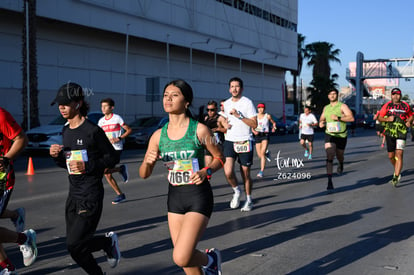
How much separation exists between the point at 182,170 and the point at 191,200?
0.24m

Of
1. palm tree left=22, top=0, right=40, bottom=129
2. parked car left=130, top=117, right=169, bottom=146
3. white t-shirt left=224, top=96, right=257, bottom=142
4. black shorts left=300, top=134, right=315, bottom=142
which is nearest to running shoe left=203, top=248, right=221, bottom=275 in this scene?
white t-shirt left=224, top=96, right=257, bottom=142

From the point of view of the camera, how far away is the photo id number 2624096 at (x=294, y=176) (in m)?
12.5

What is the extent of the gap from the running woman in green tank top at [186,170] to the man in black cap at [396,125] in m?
7.61

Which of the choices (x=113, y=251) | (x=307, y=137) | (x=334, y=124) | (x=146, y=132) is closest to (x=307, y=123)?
(x=307, y=137)

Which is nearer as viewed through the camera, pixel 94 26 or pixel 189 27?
pixel 94 26

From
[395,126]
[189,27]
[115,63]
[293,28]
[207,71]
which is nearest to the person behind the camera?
[395,126]

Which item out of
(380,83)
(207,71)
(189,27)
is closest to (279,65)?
(207,71)

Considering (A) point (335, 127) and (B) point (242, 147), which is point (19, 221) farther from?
(A) point (335, 127)

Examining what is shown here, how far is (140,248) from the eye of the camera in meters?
5.82

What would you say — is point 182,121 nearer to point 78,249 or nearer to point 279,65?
point 78,249

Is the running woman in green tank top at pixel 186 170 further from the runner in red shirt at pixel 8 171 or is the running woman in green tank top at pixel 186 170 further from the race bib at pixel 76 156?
the runner in red shirt at pixel 8 171

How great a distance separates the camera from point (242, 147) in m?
8.23

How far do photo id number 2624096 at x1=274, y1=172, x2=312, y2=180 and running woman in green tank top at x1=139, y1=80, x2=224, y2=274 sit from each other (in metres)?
8.57

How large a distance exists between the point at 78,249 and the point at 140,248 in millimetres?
1686
